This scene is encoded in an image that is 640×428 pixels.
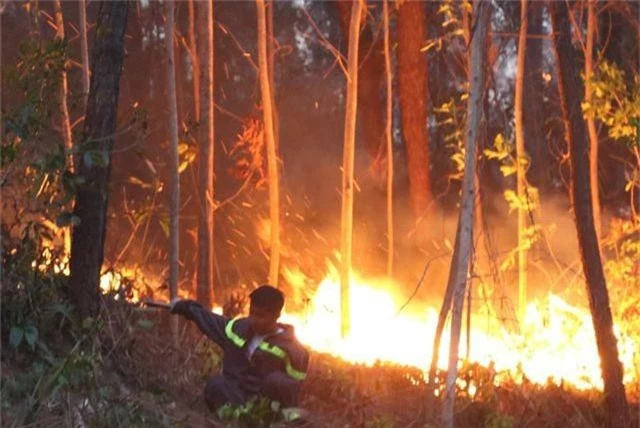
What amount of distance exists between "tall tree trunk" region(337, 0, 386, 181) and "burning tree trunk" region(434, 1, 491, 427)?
9919 mm

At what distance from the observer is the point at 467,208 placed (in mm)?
9312

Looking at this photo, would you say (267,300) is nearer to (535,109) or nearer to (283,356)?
(283,356)

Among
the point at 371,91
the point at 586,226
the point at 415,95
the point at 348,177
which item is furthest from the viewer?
the point at 371,91

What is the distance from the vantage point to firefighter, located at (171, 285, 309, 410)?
8.44m

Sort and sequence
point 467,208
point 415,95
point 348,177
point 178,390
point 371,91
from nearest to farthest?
point 178,390, point 467,208, point 348,177, point 415,95, point 371,91

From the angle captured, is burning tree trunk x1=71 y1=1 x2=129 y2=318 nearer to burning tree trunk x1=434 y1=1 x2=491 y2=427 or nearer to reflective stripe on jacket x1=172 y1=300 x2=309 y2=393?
reflective stripe on jacket x1=172 y1=300 x2=309 y2=393

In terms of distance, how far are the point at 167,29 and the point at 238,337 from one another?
5.23m

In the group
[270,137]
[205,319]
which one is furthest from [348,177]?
[205,319]

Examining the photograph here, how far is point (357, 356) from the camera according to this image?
13297mm

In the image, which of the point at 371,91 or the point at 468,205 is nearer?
the point at 468,205

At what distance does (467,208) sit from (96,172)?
10.1 feet

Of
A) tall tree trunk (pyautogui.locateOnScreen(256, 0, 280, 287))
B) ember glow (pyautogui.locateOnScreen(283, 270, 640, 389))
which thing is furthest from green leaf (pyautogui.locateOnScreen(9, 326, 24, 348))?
tall tree trunk (pyautogui.locateOnScreen(256, 0, 280, 287))

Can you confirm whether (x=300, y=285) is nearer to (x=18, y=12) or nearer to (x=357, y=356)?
(x=357, y=356)

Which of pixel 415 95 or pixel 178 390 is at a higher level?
pixel 415 95
